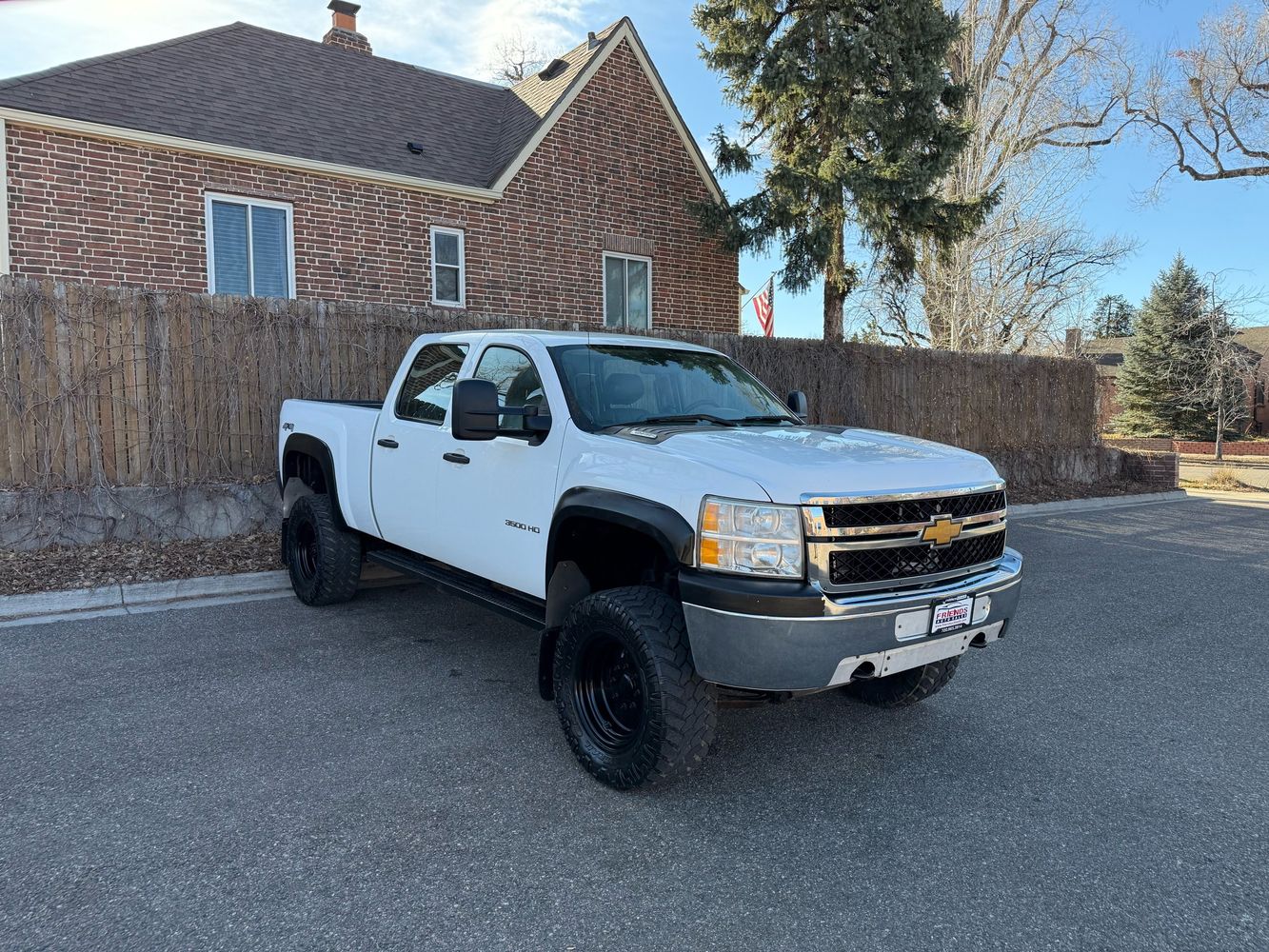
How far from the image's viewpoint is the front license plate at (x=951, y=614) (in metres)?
3.47

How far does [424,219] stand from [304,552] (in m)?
7.98

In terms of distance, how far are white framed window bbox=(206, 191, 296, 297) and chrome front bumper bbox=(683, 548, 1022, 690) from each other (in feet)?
33.4

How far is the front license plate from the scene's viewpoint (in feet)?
11.4

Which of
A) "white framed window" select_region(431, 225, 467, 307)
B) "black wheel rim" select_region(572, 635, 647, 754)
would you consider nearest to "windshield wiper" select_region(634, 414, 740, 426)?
"black wheel rim" select_region(572, 635, 647, 754)

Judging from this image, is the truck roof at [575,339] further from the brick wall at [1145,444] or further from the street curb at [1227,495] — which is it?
the brick wall at [1145,444]

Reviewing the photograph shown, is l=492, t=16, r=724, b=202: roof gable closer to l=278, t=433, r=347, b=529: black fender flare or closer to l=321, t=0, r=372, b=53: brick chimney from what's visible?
l=321, t=0, r=372, b=53: brick chimney

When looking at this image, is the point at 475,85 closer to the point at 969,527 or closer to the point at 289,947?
the point at 969,527

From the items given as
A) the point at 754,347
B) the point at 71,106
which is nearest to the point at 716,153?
the point at 754,347

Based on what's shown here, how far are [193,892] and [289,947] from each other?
485mm

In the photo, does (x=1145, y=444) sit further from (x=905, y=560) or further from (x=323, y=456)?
(x=905, y=560)

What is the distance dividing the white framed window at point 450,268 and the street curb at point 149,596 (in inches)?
277

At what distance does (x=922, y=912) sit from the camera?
275 centimetres

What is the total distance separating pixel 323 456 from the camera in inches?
242

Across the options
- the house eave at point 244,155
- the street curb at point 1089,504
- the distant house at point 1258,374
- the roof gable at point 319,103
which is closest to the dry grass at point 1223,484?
the street curb at point 1089,504
